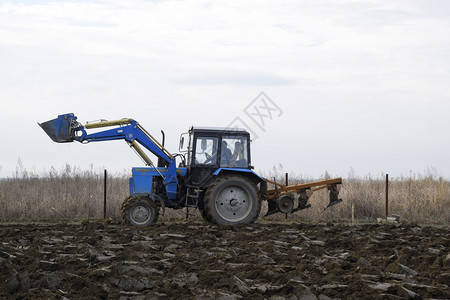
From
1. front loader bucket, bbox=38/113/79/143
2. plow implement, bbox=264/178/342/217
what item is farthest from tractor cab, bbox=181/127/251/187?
front loader bucket, bbox=38/113/79/143

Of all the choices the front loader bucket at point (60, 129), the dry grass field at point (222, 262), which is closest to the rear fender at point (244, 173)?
the dry grass field at point (222, 262)

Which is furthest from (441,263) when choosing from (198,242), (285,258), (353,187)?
(353,187)

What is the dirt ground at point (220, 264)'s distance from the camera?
7.20 m

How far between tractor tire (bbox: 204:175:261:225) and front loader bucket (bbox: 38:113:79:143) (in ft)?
11.4

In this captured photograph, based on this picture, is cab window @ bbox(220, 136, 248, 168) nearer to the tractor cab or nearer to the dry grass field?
the tractor cab

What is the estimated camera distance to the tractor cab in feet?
47.1

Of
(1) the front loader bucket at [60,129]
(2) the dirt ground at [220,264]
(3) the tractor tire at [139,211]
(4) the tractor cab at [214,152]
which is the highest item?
(1) the front loader bucket at [60,129]

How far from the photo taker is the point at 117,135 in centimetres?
1466

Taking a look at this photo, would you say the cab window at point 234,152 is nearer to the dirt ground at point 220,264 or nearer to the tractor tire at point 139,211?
the tractor tire at point 139,211

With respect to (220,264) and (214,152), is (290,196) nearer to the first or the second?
(214,152)

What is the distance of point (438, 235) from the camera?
13.0 m

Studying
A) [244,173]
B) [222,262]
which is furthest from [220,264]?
[244,173]

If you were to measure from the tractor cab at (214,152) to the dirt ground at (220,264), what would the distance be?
1.72 m

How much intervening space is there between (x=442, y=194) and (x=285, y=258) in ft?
39.4
